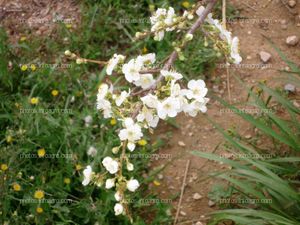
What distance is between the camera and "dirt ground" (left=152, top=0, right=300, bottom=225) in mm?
2893

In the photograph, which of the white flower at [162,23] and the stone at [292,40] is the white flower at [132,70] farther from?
the stone at [292,40]

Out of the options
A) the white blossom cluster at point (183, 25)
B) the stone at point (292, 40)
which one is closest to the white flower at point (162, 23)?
the white blossom cluster at point (183, 25)

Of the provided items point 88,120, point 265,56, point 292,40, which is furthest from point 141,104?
point 292,40

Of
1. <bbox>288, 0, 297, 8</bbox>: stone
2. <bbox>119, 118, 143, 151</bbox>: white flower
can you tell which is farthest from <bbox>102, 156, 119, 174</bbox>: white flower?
<bbox>288, 0, 297, 8</bbox>: stone

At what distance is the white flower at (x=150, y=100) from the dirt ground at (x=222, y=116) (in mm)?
998

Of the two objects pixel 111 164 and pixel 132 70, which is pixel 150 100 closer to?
pixel 132 70

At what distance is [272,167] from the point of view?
2.45 meters

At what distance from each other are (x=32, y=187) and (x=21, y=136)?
1.03ft

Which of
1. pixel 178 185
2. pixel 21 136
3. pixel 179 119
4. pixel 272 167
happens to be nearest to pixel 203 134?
pixel 179 119

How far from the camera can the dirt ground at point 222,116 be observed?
114 inches

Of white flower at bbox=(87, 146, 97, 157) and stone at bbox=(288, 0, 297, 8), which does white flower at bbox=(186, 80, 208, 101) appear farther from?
stone at bbox=(288, 0, 297, 8)

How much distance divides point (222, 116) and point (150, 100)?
1386 millimetres

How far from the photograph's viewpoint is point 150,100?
1.82m

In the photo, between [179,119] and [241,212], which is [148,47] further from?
[241,212]
